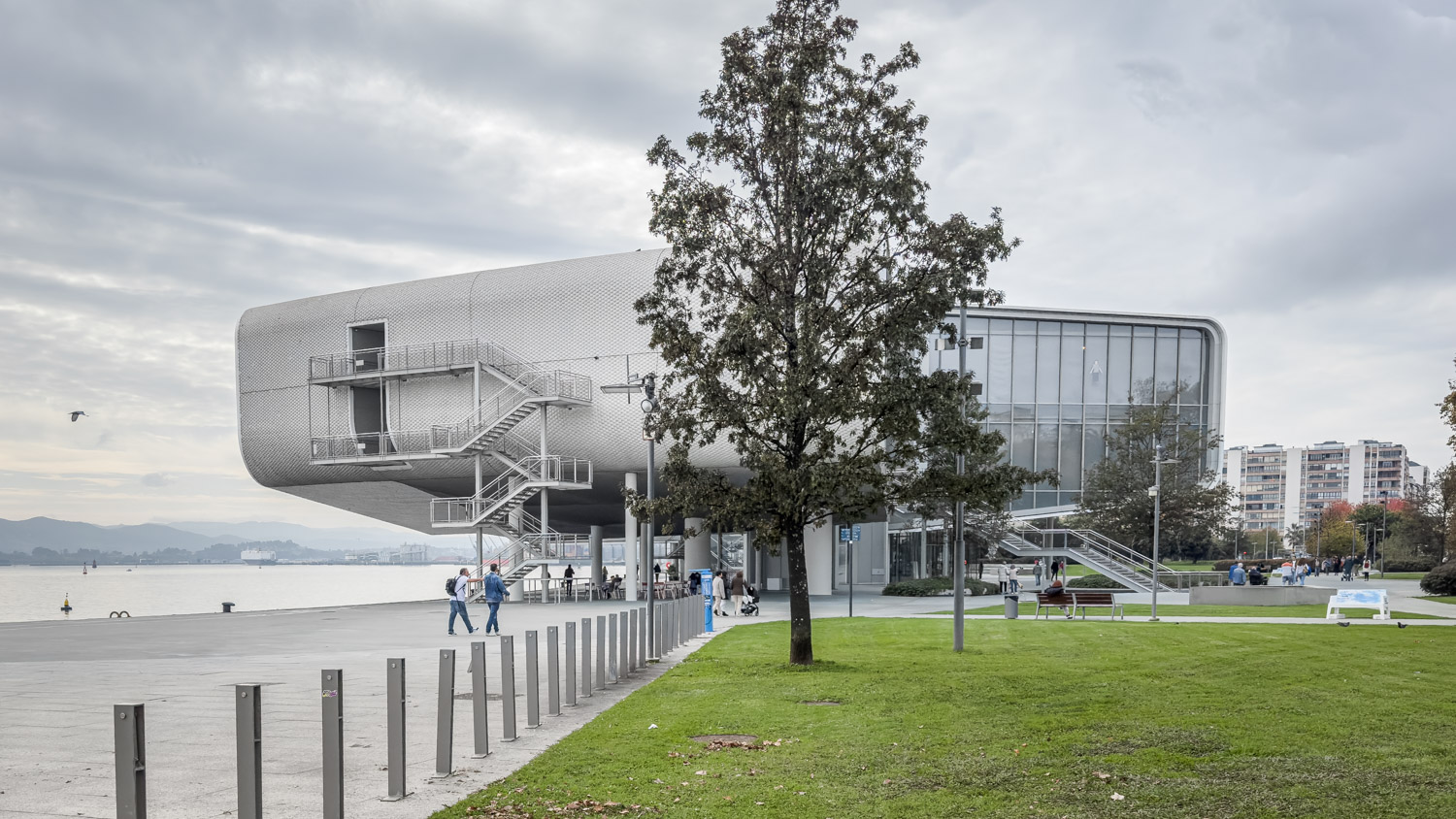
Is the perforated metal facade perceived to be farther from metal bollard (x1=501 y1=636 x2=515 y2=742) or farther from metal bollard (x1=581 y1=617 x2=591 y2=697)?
metal bollard (x1=501 y1=636 x2=515 y2=742)

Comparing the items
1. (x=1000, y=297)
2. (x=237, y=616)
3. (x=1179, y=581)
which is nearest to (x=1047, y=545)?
(x=1179, y=581)

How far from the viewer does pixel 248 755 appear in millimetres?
6707

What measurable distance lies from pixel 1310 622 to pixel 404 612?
2985 centimetres

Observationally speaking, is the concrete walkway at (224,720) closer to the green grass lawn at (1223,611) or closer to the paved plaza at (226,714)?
the paved plaza at (226,714)

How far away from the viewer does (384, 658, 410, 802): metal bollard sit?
8.51 m

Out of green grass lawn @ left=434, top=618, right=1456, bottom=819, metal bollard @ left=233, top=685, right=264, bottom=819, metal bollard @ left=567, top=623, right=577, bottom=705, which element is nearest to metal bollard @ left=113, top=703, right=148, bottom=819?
metal bollard @ left=233, top=685, right=264, bottom=819

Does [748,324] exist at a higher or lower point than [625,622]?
higher

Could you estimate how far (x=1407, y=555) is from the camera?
84.0m

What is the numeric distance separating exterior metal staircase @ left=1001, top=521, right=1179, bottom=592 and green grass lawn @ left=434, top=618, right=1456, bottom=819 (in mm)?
32577

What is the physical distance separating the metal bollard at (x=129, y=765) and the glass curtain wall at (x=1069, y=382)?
6299cm

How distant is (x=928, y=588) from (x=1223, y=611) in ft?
52.8

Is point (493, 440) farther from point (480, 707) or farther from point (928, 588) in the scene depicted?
point (480, 707)

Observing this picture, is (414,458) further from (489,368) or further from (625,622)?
(625,622)

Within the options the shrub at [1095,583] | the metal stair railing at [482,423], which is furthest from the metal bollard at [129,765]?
the shrub at [1095,583]
